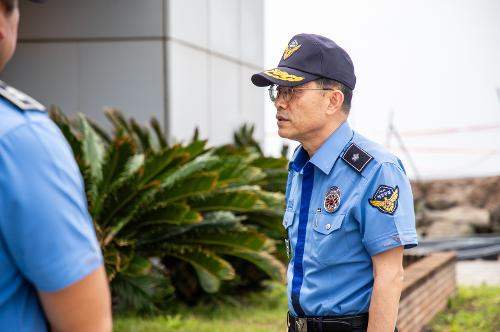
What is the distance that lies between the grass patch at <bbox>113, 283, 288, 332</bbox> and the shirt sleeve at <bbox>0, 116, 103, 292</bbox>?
5.41 metres

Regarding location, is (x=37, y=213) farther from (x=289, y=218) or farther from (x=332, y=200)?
A: (x=289, y=218)

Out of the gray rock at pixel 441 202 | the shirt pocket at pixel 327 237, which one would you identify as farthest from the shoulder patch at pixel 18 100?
the gray rock at pixel 441 202

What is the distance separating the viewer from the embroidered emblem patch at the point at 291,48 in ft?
9.83

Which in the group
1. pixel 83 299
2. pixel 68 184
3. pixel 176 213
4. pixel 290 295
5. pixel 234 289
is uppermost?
pixel 68 184

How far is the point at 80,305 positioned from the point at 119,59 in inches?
356

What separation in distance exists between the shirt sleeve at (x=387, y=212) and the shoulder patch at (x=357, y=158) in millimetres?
61

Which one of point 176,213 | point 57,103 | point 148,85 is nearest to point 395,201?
point 176,213

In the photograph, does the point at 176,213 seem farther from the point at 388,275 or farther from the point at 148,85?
the point at 388,275

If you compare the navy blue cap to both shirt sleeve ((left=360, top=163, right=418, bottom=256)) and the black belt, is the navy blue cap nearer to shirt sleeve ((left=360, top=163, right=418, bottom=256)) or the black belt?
shirt sleeve ((left=360, top=163, right=418, bottom=256))

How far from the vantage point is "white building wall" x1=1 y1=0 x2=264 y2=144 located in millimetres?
10016

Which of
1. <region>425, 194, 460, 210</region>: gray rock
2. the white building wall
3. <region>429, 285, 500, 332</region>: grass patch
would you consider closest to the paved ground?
<region>429, 285, 500, 332</region>: grass patch

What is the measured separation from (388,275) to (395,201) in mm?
256

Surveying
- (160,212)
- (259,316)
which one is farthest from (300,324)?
(259,316)

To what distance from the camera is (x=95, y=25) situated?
1024cm
